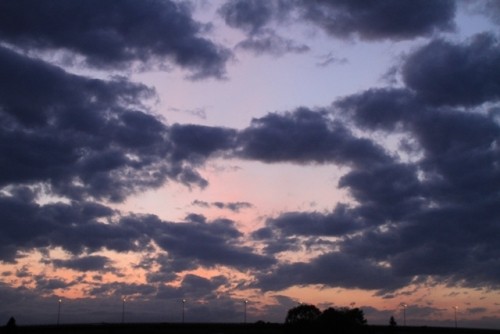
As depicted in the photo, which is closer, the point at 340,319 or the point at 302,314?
the point at 340,319

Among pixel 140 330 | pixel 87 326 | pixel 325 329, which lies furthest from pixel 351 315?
pixel 87 326

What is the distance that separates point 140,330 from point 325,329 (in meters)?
66.8

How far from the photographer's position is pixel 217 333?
194500 mm

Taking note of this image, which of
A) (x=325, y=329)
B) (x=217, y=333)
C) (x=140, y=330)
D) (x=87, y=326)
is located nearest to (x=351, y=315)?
(x=325, y=329)

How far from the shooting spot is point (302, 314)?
179 meters

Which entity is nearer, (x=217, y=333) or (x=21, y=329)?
(x=21, y=329)

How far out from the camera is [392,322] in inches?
6801

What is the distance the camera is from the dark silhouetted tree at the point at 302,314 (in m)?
176

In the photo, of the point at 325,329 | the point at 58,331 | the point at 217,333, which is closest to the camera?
the point at 325,329

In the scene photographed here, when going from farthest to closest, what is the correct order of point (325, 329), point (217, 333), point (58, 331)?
point (217, 333) → point (58, 331) → point (325, 329)

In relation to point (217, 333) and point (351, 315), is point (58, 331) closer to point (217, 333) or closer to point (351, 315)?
point (217, 333)

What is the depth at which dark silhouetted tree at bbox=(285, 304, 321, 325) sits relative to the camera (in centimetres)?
17596

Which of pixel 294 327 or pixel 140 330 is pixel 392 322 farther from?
pixel 140 330

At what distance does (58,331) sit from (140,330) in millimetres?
27908
